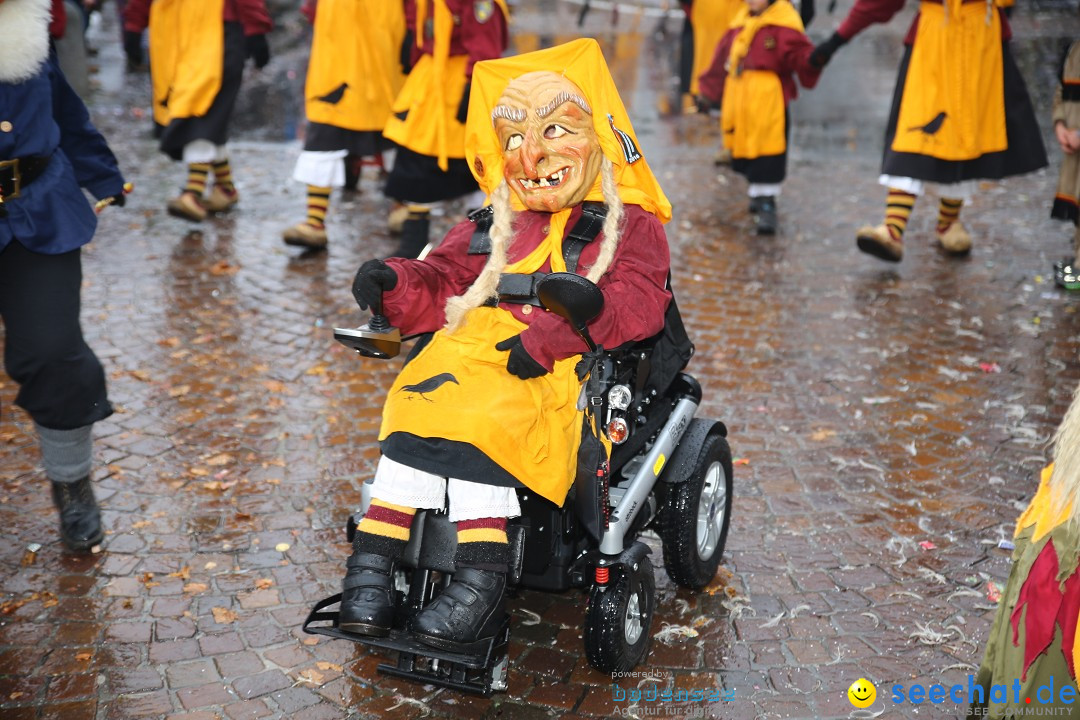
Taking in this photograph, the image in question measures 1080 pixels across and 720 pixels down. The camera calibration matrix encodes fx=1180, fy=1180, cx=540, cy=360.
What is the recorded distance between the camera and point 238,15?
8406 mm

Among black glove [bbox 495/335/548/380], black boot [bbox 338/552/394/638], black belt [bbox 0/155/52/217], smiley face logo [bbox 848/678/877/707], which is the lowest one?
smiley face logo [bbox 848/678/877/707]

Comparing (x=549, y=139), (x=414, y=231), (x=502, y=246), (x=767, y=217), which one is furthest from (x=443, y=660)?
(x=767, y=217)

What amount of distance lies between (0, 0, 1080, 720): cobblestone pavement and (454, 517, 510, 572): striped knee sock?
525 mm

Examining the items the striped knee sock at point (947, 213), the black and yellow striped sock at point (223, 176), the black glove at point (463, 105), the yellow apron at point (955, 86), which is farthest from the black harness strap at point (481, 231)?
the black and yellow striped sock at point (223, 176)

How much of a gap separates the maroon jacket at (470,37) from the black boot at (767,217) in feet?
8.19

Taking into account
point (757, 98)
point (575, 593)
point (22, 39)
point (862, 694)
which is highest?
point (22, 39)

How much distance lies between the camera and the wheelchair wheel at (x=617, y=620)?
364 centimetres

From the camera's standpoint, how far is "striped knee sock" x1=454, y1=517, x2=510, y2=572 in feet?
11.5

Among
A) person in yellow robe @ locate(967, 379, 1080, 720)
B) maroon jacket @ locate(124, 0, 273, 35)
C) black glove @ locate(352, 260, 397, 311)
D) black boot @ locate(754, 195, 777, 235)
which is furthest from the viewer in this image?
black boot @ locate(754, 195, 777, 235)

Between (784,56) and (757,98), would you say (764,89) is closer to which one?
(757,98)

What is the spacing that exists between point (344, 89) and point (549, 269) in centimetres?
433

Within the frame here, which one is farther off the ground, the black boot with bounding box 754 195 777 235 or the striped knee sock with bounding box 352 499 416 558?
the striped knee sock with bounding box 352 499 416 558

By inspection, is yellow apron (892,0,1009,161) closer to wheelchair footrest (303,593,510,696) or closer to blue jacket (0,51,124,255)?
blue jacket (0,51,124,255)

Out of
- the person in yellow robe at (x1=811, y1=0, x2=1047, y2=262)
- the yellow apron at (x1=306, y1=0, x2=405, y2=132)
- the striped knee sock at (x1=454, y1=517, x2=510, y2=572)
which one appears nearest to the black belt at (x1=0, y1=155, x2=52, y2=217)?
the striped knee sock at (x1=454, y1=517, x2=510, y2=572)
